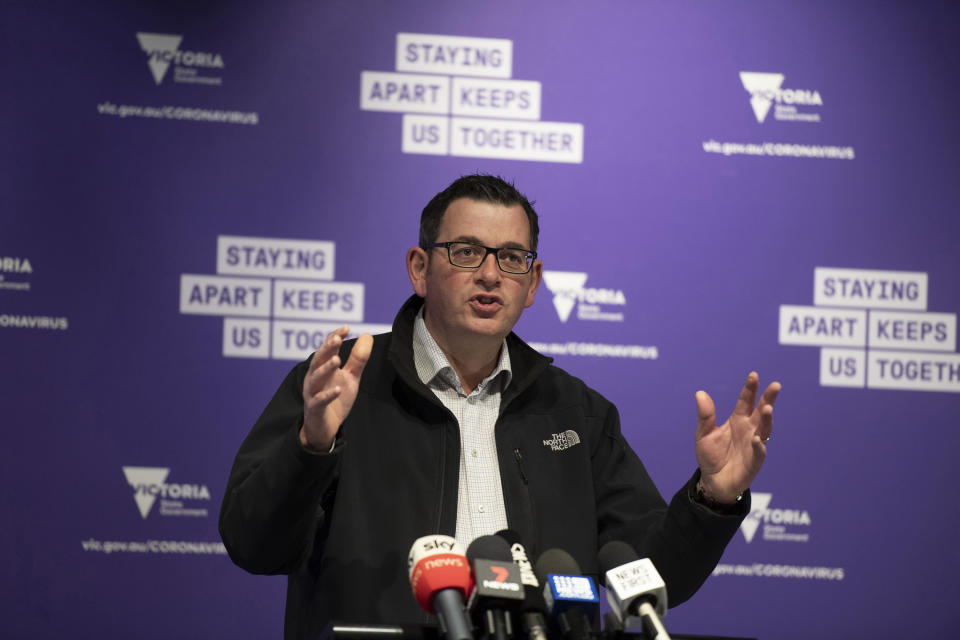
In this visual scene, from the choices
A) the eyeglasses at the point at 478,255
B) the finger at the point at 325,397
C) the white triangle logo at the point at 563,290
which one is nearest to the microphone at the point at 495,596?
the finger at the point at 325,397

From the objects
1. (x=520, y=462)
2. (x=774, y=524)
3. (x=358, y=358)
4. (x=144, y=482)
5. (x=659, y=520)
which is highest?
(x=358, y=358)

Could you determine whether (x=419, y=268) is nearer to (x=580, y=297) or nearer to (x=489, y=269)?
(x=489, y=269)

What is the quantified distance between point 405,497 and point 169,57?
2242 millimetres

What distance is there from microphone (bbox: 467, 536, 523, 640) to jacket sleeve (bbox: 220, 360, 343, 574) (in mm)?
495

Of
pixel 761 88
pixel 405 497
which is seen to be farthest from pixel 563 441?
pixel 761 88

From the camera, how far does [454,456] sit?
2096 mm

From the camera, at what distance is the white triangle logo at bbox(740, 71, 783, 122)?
12.1 feet

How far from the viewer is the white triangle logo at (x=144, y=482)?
341cm

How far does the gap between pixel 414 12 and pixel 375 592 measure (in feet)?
7.83

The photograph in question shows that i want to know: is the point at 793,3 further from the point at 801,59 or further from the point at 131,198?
the point at 131,198

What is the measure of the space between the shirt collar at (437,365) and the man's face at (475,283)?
1.2 inches


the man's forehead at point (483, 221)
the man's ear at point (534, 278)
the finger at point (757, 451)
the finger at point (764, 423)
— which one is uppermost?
the man's forehead at point (483, 221)

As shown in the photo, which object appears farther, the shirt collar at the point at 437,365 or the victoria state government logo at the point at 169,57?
the victoria state government logo at the point at 169,57

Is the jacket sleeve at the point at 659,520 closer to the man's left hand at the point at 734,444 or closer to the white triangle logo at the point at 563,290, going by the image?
the man's left hand at the point at 734,444
